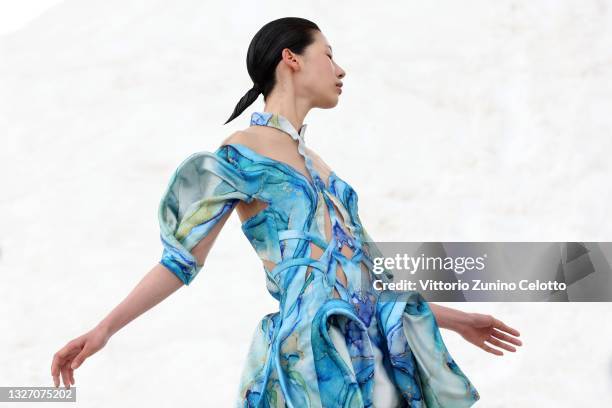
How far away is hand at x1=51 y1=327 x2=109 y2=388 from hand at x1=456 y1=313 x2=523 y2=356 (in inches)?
26.9

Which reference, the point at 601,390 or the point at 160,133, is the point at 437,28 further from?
the point at 601,390

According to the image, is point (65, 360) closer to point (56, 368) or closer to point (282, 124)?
point (56, 368)

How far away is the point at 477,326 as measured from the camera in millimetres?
1827

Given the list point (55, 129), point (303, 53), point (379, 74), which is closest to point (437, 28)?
point (379, 74)

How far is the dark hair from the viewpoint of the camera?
5.89 feet

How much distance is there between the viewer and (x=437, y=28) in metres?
5.10

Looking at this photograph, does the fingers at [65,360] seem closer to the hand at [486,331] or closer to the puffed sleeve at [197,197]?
the puffed sleeve at [197,197]

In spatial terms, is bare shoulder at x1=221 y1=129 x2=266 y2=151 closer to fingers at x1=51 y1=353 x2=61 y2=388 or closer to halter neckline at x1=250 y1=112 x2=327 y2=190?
halter neckline at x1=250 y1=112 x2=327 y2=190

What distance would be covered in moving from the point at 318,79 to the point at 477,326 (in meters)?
0.55

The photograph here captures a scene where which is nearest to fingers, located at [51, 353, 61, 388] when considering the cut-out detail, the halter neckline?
the cut-out detail

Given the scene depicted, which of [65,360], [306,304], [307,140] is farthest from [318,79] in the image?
[307,140]

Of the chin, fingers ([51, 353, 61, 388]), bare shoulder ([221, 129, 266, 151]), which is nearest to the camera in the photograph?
fingers ([51, 353, 61, 388])

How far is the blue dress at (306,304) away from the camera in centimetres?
153

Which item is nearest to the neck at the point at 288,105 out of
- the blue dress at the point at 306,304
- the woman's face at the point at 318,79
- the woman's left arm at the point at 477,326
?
the woman's face at the point at 318,79
